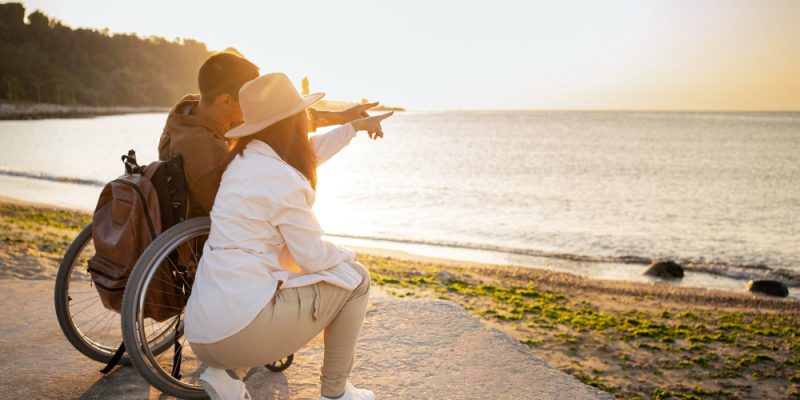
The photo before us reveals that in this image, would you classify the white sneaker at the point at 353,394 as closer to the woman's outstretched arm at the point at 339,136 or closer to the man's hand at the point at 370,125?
the woman's outstretched arm at the point at 339,136

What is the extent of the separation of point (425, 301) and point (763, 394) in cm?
287

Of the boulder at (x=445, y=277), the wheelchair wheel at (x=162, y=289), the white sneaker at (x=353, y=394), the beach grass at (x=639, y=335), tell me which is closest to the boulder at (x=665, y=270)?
the beach grass at (x=639, y=335)

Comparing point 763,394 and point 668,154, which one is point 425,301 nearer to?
point 763,394

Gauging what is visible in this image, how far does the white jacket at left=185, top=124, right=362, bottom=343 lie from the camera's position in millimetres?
2271

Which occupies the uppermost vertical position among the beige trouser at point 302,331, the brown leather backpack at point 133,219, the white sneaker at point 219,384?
the brown leather backpack at point 133,219

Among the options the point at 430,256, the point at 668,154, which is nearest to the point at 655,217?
the point at 430,256

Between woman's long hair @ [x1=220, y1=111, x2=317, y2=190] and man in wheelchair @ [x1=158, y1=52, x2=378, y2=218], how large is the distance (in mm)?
275

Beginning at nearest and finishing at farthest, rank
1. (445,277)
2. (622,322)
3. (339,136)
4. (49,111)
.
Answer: (339,136) < (622,322) < (445,277) < (49,111)

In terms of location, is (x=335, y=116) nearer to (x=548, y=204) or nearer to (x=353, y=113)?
(x=353, y=113)

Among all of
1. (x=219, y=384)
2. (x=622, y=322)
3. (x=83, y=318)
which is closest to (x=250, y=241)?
(x=219, y=384)

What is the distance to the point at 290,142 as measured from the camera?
7.87 ft

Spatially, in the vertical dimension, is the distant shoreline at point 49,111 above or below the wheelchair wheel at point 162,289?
above

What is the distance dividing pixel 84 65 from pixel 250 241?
144095mm

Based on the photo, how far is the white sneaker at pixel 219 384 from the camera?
246 centimetres
